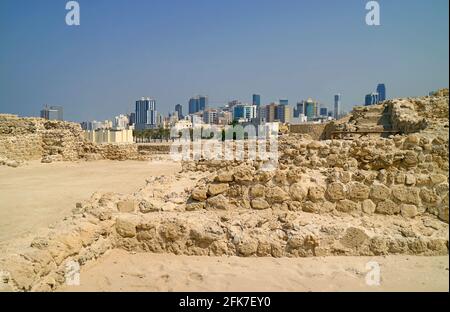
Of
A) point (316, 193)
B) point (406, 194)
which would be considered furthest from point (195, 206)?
point (406, 194)

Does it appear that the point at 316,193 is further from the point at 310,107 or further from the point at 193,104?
the point at 193,104

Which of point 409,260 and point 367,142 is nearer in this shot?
point 409,260

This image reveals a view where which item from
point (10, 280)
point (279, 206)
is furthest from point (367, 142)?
point (10, 280)

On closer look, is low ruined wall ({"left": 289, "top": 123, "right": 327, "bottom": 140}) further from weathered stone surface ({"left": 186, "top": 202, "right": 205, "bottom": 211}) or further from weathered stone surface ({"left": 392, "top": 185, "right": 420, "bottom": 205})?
weathered stone surface ({"left": 186, "top": 202, "right": 205, "bottom": 211})

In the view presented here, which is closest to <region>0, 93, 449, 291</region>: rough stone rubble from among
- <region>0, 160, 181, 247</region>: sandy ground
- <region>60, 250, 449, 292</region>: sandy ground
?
<region>60, 250, 449, 292</region>: sandy ground

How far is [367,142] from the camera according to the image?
600 centimetres

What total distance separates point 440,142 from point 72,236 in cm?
534
